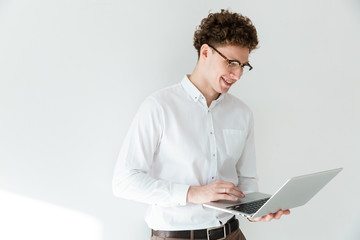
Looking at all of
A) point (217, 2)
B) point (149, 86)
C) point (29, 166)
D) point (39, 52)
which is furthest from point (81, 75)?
point (217, 2)

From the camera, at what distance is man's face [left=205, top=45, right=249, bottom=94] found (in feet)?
5.06

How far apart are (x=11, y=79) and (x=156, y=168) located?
695 millimetres

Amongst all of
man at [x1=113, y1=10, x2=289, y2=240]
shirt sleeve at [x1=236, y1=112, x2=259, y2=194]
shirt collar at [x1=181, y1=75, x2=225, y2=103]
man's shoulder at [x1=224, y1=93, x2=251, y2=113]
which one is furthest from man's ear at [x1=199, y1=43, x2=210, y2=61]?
shirt sleeve at [x1=236, y1=112, x2=259, y2=194]

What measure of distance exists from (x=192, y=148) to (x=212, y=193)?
0.72 feet

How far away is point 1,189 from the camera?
1549 mm

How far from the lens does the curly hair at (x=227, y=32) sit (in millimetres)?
1526

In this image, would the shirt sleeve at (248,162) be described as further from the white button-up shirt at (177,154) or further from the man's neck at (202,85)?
the man's neck at (202,85)

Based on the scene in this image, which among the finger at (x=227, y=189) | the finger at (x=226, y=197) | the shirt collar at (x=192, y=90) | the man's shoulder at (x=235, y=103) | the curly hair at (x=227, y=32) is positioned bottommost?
the finger at (x=226, y=197)

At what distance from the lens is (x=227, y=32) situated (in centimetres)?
153

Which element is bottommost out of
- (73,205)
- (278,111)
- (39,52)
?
(73,205)

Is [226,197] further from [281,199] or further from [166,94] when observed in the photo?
[166,94]

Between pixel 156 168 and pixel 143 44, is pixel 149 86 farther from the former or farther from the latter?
pixel 156 168

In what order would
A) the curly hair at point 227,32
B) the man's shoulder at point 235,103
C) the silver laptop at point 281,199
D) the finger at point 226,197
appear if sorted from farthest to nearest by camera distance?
1. the man's shoulder at point 235,103
2. the curly hair at point 227,32
3. the finger at point 226,197
4. the silver laptop at point 281,199

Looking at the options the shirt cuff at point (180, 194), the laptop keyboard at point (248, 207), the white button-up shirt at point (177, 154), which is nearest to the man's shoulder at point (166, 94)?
the white button-up shirt at point (177, 154)
